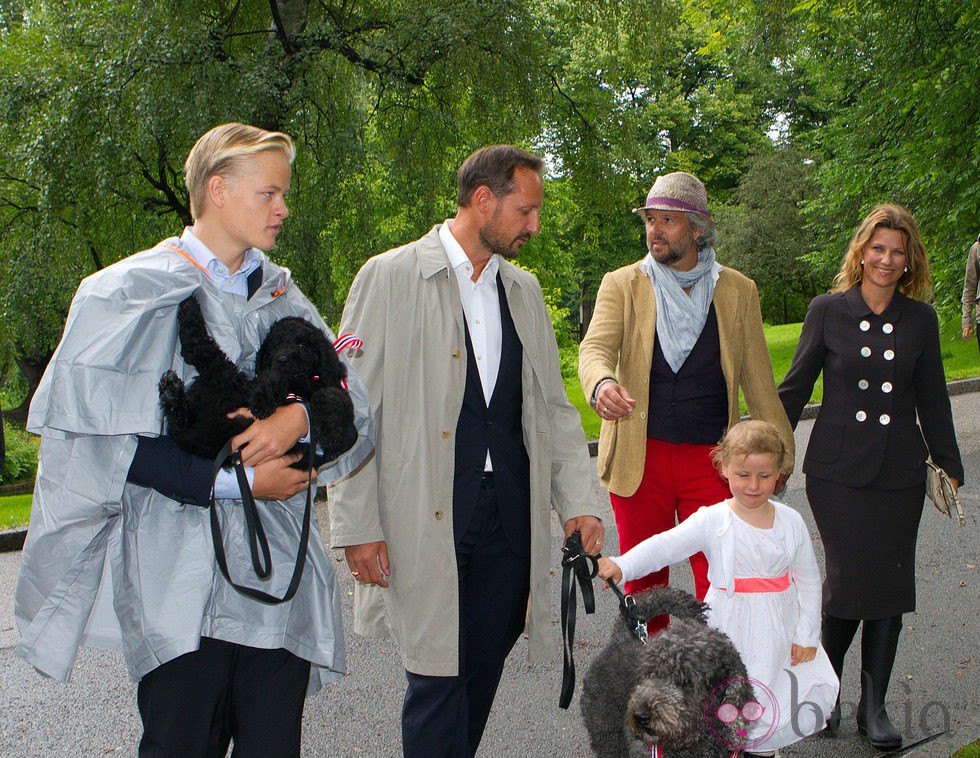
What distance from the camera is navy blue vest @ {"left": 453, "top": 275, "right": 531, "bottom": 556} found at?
11.1 ft

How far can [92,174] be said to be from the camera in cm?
1294

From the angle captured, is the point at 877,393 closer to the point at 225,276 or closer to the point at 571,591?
the point at 571,591

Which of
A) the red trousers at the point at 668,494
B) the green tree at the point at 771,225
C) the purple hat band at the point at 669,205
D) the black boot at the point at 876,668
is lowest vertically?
the black boot at the point at 876,668

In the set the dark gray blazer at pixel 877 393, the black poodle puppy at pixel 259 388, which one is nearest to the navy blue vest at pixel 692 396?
the dark gray blazer at pixel 877 393

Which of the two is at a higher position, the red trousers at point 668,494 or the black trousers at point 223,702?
the red trousers at point 668,494

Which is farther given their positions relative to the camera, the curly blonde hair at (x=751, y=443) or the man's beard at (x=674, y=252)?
the man's beard at (x=674, y=252)

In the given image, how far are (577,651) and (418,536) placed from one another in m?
2.56

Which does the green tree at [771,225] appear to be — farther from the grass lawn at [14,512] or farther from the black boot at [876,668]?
the black boot at [876,668]

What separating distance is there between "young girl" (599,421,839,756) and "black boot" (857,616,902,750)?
89 centimetres

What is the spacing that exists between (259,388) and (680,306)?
249 cm

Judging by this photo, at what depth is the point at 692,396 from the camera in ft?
14.4

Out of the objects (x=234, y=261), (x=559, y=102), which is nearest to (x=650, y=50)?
(x=559, y=102)

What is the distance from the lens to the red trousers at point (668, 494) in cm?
436

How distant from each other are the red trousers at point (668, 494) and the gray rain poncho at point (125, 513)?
224 cm
